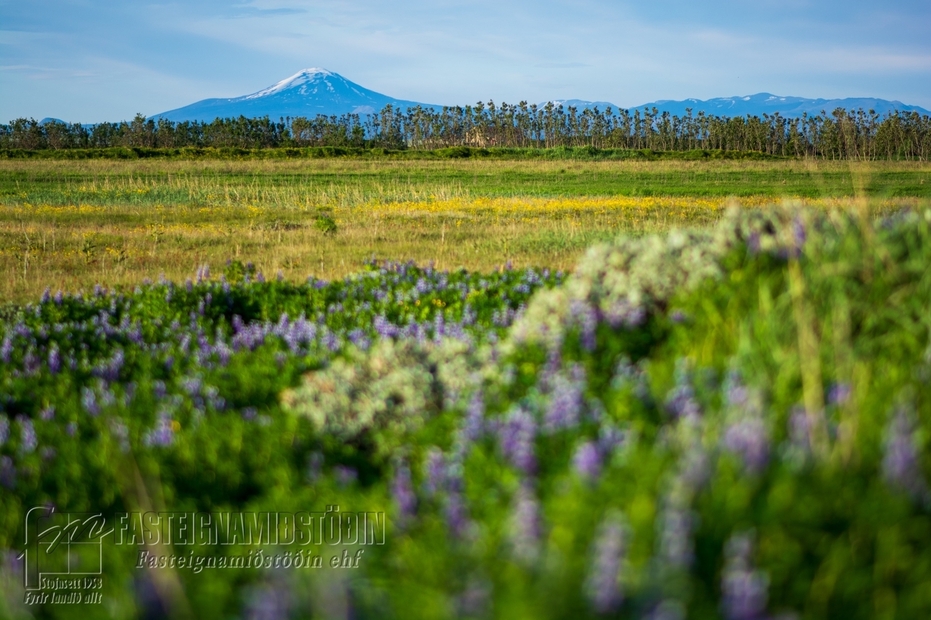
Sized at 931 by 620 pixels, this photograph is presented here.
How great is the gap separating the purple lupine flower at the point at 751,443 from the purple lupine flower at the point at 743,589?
1.57ft

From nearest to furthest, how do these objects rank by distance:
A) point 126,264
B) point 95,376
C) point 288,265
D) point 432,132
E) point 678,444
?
point 678,444, point 95,376, point 288,265, point 126,264, point 432,132

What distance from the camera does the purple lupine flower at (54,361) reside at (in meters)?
5.45

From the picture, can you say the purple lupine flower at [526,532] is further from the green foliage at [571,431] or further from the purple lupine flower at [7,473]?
the purple lupine flower at [7,473]

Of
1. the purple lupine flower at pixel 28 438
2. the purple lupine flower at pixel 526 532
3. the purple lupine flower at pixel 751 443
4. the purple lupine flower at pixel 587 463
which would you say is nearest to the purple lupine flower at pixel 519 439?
the purple lupine flower at pixel 587 463

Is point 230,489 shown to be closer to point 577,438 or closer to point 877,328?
point 577,438

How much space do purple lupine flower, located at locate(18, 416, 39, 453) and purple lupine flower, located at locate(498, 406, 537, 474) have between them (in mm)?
2578

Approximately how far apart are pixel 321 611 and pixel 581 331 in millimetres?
2467

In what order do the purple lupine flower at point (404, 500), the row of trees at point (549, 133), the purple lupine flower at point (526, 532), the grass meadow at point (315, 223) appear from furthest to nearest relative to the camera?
the row of trees at point (549, 133)
the grass meadow at point (315, 223)
the purple lupine flower at point (404, 500)
the purple lupine flower at point (526, 532)

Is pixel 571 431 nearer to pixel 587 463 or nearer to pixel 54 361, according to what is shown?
pixel 587 463

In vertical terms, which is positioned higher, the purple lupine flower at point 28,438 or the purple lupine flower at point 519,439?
the purple lupine flower at point 519,439

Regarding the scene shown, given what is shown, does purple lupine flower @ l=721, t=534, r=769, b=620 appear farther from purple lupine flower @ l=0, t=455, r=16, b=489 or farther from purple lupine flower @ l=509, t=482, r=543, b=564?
purple lupine flower @ l=0, t=455, r=16, b=489

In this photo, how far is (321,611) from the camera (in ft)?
6.39

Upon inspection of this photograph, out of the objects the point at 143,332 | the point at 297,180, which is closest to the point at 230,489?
the point at 143,332

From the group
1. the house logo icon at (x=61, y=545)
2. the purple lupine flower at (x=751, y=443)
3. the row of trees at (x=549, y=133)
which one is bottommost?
the house logo icon at (x=61, y=545)
